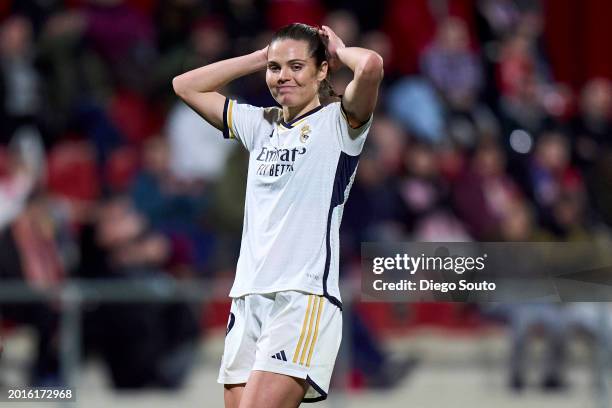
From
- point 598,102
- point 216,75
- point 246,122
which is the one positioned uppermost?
point 598,102

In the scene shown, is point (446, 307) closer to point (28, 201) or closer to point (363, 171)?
point (363, 171)

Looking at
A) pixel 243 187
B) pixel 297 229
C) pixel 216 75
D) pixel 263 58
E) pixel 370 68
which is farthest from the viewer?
pixel 243 187

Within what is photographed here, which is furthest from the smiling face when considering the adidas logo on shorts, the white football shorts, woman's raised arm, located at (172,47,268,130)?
the adidas logo on shorts

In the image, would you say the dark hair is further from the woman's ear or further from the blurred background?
the blurred background

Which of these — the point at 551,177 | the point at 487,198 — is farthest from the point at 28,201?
the point at 551,177

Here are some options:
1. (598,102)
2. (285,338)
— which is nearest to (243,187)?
(598,102)

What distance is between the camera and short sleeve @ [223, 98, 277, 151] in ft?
17.4

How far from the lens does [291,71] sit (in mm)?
5047

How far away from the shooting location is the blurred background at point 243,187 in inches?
353

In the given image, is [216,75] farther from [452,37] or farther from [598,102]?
[598,102]

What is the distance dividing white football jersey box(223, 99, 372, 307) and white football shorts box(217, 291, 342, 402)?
5 cm

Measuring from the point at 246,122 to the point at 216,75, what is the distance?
27 centimetres

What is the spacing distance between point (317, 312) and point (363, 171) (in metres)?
6.36

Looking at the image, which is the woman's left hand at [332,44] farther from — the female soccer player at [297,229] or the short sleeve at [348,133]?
the short sleeve at [348,133]
